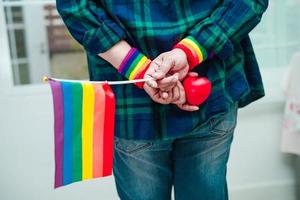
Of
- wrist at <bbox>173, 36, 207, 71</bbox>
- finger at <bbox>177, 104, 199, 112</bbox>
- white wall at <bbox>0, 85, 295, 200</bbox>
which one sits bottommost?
white wall at <bbox>0, 85, 295, 200</bbox>

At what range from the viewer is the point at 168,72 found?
700mm

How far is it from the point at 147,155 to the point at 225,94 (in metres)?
0.19

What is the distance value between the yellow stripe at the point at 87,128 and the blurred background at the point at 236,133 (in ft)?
2.56

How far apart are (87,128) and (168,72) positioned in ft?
0.58

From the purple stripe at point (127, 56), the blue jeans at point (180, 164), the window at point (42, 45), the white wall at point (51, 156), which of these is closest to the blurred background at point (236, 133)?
the white wall at point (51, 156)

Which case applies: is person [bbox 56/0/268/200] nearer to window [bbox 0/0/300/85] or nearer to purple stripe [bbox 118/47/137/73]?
purple stripe [bbox 118/47/137/73]

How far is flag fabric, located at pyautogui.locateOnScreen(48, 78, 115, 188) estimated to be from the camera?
2.34 feet

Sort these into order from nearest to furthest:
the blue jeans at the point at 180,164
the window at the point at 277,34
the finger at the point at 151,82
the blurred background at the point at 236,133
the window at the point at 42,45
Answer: the finger at the point at 151,82
the blue jeans at the point at 180,164
the blurred background at the point at 236,133
the window at the point at 277,34
the window at the point at 42,45

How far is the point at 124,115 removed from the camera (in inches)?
29.9

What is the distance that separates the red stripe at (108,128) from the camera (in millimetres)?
718

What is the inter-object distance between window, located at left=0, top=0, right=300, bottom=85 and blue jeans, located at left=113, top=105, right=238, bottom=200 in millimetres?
841

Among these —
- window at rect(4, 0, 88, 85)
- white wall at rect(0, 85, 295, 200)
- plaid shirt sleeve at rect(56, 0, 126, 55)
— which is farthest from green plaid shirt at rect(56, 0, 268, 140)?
window at rect(4, 0, 88, 85)

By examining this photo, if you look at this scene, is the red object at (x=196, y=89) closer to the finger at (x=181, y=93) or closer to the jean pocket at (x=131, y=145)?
the finger at (x=181, y=93)

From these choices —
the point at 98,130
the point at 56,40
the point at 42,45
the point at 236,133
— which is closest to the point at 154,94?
the point at 98,130
